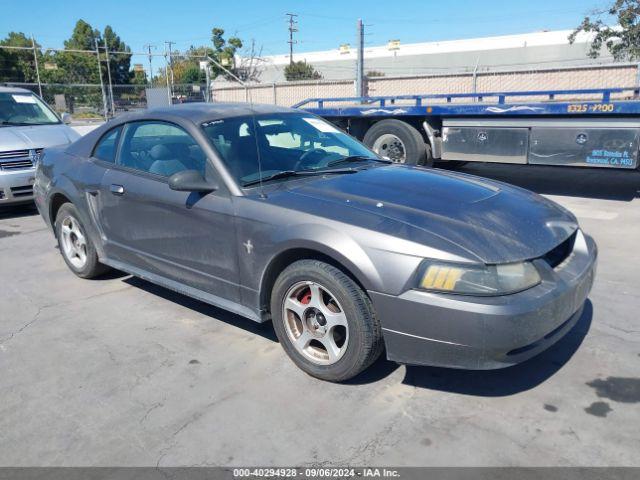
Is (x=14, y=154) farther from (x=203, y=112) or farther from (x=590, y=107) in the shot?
(x=590, y=107)

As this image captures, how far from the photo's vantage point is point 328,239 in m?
2.96

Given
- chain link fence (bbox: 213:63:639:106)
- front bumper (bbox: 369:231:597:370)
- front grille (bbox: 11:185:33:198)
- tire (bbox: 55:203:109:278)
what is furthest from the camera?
chain link fence (bbox: 213:63:639:106)

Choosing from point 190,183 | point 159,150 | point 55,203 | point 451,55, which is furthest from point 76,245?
point 451,55

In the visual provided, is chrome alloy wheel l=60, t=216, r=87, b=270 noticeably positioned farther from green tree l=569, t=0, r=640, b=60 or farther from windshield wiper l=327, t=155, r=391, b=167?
green tree l=569, t=0, r=640, b=60

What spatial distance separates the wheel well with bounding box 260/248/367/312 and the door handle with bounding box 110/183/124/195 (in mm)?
1594

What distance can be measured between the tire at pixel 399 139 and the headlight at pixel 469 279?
6389mm

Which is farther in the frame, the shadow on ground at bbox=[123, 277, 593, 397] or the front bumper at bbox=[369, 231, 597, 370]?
the shadow on ground at bbox=[123, 277, 593, 397]

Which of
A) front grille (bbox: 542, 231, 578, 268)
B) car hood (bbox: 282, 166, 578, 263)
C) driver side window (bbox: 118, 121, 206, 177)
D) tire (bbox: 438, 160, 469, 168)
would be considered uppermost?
driver side window (bbox: 118, 121, 206, 177)

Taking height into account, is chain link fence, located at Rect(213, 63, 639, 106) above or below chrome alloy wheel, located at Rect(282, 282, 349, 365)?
above

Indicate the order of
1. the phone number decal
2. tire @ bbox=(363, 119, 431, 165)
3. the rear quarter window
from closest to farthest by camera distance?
the rear quarter window
the phone number decal
tire @ bbox=(363, 119, 431, 165)

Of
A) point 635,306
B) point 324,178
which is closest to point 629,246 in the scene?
point 635,306

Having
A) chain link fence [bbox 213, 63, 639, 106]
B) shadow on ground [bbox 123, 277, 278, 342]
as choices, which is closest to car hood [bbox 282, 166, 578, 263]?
shadow on ground [bbox 123, 277, 278, 342]

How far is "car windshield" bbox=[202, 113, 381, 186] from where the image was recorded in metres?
3.67

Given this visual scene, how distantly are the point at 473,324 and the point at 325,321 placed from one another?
87cm
